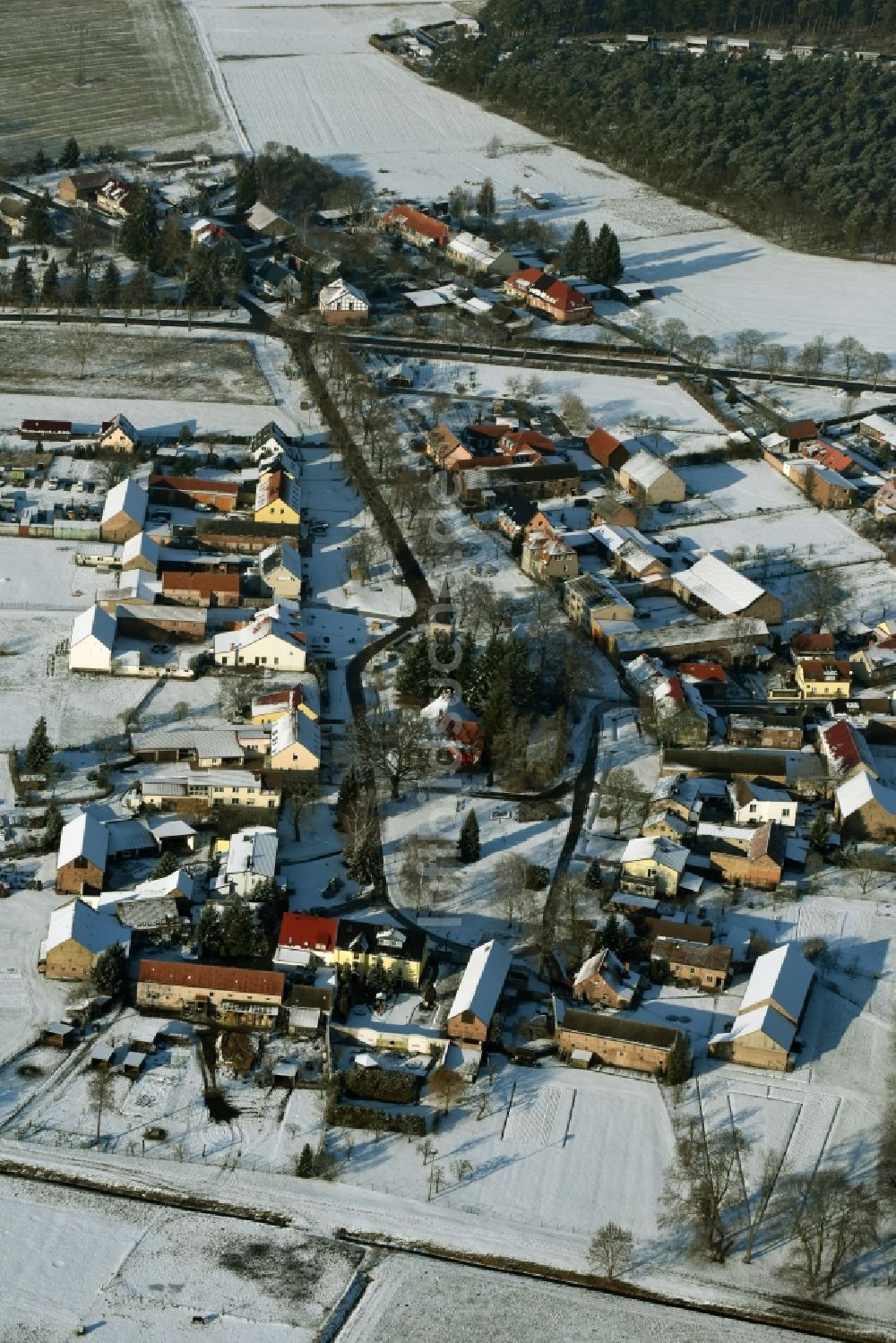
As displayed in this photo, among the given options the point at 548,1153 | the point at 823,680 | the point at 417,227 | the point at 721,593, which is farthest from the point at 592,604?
the point at 417,227

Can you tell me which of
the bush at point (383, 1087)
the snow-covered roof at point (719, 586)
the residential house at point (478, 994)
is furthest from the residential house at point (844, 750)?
the bush at point (383, 1087)

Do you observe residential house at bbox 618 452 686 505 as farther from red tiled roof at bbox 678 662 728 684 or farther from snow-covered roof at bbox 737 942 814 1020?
snow-covered roof at bbox 737 942 814 1020

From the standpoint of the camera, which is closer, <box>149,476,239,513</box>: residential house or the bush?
the bush

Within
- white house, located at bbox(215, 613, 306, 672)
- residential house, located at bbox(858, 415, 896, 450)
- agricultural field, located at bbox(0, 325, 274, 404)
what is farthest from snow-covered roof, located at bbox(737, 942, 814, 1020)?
agricultural field, located at bbox(0, 325, 274, 404)

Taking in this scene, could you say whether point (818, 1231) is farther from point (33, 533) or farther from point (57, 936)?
point (33, 533)

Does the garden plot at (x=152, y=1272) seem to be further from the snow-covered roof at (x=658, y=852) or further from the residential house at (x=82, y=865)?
the snow-covered roof at (x=658, y=852)

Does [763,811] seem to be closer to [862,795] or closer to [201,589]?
[862,795]
